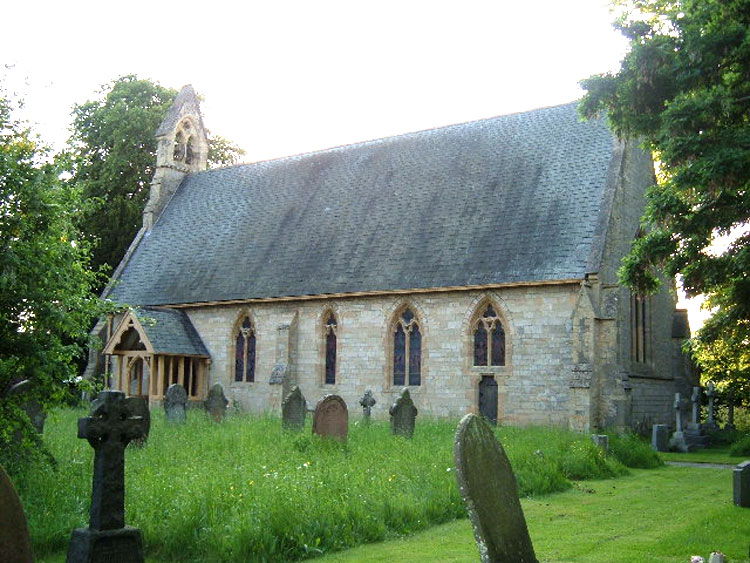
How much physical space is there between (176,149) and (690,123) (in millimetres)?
29959

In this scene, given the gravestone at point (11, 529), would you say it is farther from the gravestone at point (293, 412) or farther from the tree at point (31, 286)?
the gravestone at point (293, 412)

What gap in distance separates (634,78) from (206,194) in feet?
81.5

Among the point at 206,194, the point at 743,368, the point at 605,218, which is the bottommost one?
the point at 743,368

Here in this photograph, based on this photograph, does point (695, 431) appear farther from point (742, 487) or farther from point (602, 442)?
point (742, 487)

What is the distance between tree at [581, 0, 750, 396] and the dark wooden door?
9059 millimetres

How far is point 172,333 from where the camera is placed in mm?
28469

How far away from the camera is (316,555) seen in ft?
29.0

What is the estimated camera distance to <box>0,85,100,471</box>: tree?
944cm

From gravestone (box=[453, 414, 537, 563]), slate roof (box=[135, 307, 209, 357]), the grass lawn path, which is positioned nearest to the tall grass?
the grass lawn path

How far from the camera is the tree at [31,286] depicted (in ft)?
31.0

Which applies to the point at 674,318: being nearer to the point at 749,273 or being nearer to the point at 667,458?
the point at 667,458

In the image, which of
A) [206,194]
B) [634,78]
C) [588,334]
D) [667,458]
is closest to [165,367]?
[206,194]

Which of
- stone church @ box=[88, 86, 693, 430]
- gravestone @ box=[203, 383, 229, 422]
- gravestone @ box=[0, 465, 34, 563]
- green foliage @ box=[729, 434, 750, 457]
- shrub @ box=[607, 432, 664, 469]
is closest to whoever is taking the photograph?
gravestone @ box=[0, 465, 34, 563]

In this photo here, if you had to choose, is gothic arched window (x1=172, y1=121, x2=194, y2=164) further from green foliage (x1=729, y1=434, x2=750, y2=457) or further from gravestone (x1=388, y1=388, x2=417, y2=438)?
green foliage (x1=729, y1=434, x2=750, y2=457)
